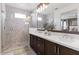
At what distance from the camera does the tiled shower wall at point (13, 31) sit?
1323 mm

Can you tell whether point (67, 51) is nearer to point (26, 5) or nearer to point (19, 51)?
point (19, 51)

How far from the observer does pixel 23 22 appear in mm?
1382

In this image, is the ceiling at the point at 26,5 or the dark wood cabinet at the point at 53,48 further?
the ceiling at the point at 26,5

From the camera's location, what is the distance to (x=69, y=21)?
131cm

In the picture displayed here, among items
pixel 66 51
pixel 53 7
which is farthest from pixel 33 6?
pixel 66 51

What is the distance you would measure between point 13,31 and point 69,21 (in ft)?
2.86

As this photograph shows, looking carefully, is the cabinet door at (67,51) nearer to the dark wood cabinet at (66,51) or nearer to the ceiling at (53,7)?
the dark wood cabinet at (66,51)

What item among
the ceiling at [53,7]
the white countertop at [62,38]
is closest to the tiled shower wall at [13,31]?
the white countertop at [62,38]

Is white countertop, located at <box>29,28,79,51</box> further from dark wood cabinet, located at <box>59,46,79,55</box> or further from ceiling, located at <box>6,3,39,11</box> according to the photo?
ceiling, located at <box>6,3,39,11</box>

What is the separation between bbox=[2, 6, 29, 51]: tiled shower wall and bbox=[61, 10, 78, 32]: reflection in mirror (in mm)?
586

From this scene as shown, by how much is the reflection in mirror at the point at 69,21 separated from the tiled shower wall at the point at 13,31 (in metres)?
0.59
